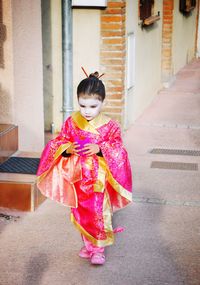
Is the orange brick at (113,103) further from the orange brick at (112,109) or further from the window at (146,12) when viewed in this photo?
the window at (146,12)

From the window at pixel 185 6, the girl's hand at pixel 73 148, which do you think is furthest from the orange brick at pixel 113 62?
the window at pixel 185 6

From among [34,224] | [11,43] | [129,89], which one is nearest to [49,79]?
[129,89]

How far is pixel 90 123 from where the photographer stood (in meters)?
4.53

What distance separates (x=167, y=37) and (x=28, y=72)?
7.29 m

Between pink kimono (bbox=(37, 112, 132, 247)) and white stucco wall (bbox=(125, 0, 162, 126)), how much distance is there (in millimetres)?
4689

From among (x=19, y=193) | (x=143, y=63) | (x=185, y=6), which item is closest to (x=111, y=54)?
(x=143, y=63)

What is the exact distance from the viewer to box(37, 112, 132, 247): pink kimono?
178 inches

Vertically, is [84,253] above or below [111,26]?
below

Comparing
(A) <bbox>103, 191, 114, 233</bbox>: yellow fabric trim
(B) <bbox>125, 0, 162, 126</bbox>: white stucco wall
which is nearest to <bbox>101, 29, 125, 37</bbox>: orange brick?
(B) <bbox>125, 0, 162, 126</bbox>: white stucco wall

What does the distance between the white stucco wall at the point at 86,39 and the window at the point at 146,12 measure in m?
1.90

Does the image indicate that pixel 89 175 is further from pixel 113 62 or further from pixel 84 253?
pixel 113 62

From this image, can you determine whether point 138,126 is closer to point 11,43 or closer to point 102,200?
point 11,43

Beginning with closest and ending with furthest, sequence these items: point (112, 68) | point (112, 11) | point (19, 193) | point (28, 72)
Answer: point (19, 193) → point (28, 72) → point (112, 11) → point (112, 68)

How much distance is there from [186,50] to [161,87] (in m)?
4.41
